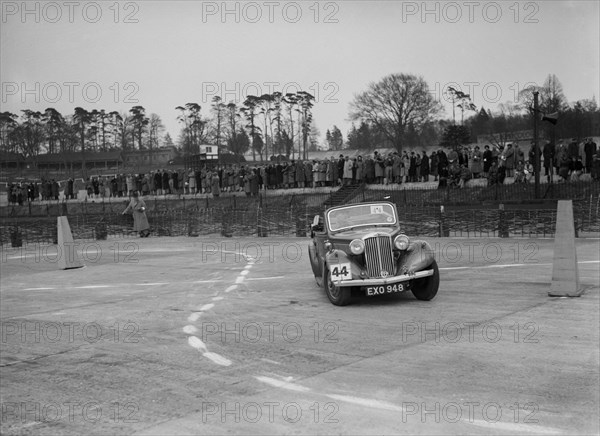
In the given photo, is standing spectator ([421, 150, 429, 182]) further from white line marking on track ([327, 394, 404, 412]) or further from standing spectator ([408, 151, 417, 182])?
white line marking on track ([327, 394, 404, 412])

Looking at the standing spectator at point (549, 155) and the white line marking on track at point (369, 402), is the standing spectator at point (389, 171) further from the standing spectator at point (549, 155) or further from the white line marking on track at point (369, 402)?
the white line marking on track at point (369, 402)

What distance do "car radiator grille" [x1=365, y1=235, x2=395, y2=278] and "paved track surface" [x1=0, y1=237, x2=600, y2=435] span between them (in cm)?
60

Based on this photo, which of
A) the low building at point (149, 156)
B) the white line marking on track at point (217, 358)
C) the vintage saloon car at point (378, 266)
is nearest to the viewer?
the white line marking on track at point (217, 358)

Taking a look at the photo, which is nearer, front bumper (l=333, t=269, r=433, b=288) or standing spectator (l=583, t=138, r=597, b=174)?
front bumper (l=333, t=269, r=433, b=288)

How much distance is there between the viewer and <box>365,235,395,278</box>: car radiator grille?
1078 cm

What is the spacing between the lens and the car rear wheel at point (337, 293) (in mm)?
10773

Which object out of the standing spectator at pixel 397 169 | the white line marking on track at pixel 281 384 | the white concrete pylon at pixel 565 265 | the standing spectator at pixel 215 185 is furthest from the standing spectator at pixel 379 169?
the white line marking on track at pixel 281 384

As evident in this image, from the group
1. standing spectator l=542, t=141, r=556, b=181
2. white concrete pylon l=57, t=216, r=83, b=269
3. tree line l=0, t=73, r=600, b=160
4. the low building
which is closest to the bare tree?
tree line l=0, t=73, r=600, b=160

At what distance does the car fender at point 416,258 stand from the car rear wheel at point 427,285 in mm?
136

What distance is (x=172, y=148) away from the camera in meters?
116

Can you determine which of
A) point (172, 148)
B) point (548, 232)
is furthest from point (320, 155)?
point (548, 232)

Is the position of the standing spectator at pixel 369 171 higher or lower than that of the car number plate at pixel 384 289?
higher

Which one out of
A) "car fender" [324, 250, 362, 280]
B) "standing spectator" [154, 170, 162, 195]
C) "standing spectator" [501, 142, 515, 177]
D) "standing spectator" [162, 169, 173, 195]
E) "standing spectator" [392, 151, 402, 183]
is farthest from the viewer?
"standing spectator" [154, 170, 162, 195]

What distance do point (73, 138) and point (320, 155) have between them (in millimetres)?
40897
